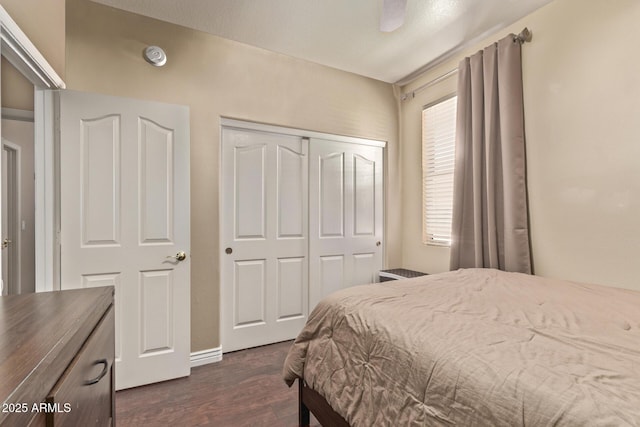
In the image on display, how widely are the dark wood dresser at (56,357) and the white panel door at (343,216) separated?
2085mm

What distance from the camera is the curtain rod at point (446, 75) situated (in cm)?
221

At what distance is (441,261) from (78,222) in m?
2.96

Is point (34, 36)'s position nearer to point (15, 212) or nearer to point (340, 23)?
point (15, 212)

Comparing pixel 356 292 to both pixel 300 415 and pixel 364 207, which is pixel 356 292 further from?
pixel 364 207

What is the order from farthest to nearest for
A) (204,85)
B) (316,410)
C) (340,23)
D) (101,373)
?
(204,85) < (340,23) < (316,410) < (101,373)

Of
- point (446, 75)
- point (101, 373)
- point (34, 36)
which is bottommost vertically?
point (101, 373)

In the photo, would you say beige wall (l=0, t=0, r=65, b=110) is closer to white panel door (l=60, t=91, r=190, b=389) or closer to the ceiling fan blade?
white panel door (l=60, t=91, r=190, b=389)

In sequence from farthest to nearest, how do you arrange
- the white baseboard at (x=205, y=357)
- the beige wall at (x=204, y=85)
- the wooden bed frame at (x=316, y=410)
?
the white baseboard at (x=205, y=357), the beige wall at (x=204, y=85), the wooden bed frame at (x=316, y=410)

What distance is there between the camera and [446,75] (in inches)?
111

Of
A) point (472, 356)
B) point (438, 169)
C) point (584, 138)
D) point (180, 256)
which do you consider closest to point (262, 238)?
point (180, 256)

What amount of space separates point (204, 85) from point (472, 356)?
2557mm

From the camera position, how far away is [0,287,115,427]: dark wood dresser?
486mm

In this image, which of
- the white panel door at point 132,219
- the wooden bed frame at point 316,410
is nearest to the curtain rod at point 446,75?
the white panel door at point 132,219

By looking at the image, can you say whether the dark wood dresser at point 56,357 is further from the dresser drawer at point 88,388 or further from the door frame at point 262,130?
the door frame at point 262,130
